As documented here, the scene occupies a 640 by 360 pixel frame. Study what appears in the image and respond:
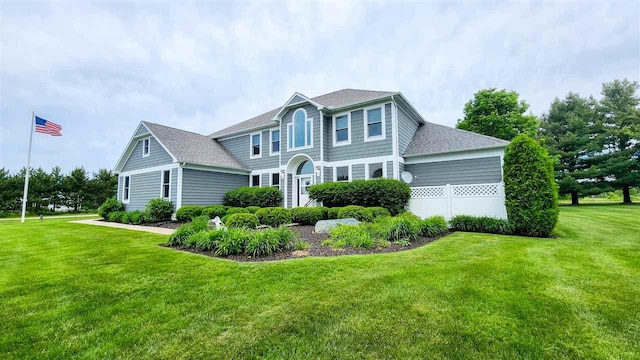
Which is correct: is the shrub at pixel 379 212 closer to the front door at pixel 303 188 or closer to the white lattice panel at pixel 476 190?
the white lattice panel at pixel 476 190

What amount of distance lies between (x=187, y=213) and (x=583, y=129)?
114 ft

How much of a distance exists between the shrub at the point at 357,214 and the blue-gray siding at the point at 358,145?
3.74 metres

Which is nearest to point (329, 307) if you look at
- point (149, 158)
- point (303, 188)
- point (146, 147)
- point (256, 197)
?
point (303, 188)

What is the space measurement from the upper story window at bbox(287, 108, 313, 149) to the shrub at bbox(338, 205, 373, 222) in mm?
5315

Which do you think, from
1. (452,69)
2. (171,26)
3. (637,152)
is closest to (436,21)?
(452,69)

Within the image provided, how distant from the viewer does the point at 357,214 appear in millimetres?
10156

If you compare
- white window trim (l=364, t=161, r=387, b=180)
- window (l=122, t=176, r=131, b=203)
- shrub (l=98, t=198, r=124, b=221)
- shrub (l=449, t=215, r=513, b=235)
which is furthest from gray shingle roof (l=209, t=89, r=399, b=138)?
shrub (l=98, t=198, r=124, b=221)

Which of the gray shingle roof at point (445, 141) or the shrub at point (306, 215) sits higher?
the gray shingle roof at point (445, 141)

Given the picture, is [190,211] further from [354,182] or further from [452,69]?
[452,69]

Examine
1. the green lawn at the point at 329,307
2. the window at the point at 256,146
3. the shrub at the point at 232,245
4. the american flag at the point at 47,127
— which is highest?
the american flag at the point at 47,127

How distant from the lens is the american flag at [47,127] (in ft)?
53.5

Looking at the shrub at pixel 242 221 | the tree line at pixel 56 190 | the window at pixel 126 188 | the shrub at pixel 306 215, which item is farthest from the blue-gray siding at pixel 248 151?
the tree line at pixel 56 190

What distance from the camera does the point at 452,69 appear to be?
17156mm

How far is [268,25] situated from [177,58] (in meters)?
6.61
